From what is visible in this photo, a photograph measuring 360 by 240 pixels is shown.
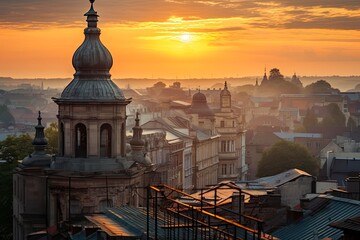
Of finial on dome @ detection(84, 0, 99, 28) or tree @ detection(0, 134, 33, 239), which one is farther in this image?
tree @ detection(0, 134, 33, 239)

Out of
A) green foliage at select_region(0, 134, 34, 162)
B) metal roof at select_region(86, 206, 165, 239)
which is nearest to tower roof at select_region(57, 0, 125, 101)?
metal roof at select_region(86, 206, 165, 239)

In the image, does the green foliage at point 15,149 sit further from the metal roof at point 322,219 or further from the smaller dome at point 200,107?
the smaller dome at point 200,107

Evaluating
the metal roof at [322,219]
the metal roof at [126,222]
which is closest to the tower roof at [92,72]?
the metal roof at [322,219]

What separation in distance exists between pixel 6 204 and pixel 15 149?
1177cm

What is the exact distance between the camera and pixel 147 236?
117 ft

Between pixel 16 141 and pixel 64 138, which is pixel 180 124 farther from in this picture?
pixel 64 138

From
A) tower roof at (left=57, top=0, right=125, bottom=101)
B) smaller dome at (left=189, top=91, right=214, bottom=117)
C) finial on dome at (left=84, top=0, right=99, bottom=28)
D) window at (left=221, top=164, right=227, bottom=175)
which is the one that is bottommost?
window at (left=221, top=164, right=227, bottom=175)

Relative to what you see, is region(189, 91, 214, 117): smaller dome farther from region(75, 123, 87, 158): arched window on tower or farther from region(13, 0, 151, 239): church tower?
region(75, 123, 87, 158): arched window on tower

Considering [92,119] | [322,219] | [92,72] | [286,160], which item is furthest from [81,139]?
[286,160]

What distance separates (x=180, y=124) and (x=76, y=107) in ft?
201

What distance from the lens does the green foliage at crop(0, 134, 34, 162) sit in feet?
278

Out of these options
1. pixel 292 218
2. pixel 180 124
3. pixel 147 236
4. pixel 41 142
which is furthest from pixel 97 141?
pixel 180 124

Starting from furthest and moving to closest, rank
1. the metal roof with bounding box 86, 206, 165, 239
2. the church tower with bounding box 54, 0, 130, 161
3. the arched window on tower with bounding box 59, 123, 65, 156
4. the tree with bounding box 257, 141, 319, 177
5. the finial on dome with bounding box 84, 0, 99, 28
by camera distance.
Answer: the tree with bounding box 257, 141, 319, 177 → the finial on dome with bounding box 84, 0, 99, 28 → the arched window on tower with bounding box 59, 123, 65, 156 → the church tower with bounding box 54, 0, 130, 161 → the metal roof with bounding box 86, 206, 165, 239

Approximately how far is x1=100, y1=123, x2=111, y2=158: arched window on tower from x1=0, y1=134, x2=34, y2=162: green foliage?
25.2 metres
